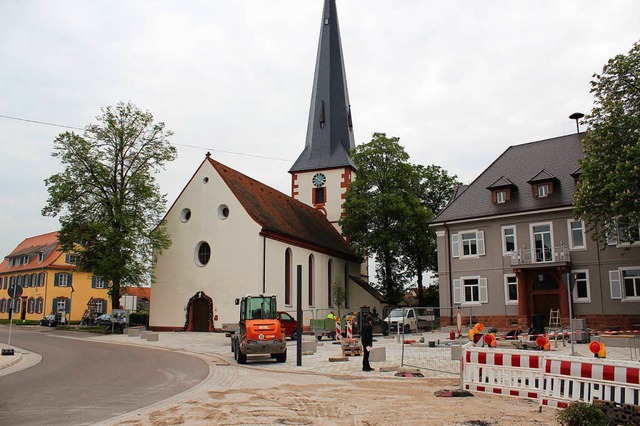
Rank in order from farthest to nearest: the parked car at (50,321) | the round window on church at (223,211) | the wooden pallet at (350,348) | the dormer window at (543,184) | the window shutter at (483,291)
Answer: the parked car at (50,321) → the round window on church at (223,211) → the window shutter at (483,291) → the dormer window at (543,184) → the wooden pallet at (350,348)

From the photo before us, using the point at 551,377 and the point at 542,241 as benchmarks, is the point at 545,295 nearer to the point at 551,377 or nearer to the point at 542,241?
the point at 542,241

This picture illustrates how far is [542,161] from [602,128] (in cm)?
1047

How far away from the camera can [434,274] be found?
4784cm

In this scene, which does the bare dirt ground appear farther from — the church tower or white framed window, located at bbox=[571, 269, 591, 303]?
the church tower

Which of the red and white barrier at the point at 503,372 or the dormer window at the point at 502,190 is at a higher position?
the dormer window at the point at 502,190

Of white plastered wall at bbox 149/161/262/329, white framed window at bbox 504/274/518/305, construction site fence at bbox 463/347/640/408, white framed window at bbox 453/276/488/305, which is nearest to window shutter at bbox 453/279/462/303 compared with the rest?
white framed window at bbox 453/276/488/305

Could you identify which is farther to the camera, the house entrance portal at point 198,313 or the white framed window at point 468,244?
the house entrance portal at point 198,313

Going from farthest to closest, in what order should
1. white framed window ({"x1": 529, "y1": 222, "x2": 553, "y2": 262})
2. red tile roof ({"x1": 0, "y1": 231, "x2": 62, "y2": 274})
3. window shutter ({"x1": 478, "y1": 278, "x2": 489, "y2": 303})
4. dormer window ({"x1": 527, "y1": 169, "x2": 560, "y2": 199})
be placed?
1. red tile roof ({"x1": 0, "y1": 231, "x2": 62, "y2": 274})
2. window shutter ({"x1": 478, "y1": 278, "x2": 489, "y2": 303})
3. dormer window ({"x1": 527, "y1": 169, "x2": 560, "y2": 199})
4. white framed window ({"x1": 529, "y1": 222, "x2": 553, "y2": 262})

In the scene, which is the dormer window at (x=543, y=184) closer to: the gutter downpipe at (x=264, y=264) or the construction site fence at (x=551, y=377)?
the gutter downpipe at (x=264, y=264)

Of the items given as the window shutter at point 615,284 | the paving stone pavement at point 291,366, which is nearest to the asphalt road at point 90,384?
the paving stone pavement at point 291,366

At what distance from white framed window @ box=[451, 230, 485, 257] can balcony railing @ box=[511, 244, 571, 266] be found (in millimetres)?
2378

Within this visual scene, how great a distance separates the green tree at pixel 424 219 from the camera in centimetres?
4212

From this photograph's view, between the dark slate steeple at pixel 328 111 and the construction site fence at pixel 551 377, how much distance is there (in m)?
40.3

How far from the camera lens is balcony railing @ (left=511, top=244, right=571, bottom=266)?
30.0 m
